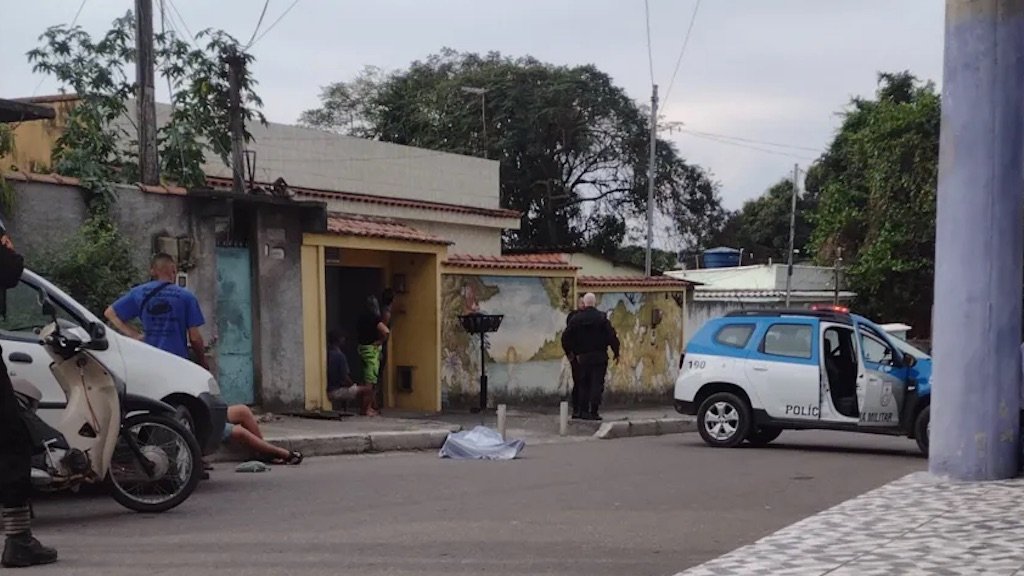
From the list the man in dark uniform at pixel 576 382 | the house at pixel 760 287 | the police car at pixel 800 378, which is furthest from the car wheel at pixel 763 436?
the house at pixel 760 287

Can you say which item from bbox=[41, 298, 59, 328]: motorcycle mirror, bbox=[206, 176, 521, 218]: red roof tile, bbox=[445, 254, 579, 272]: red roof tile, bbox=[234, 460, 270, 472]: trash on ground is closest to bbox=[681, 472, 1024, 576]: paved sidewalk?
bbox=[41, 298, 59, 328]: motorcycle mirror

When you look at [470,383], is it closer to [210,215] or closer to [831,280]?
[210,215]

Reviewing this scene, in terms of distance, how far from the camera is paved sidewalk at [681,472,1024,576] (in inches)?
239

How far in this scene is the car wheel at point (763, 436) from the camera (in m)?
14.9

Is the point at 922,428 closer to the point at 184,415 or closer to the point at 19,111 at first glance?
the point at 184,415

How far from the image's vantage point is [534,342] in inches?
822

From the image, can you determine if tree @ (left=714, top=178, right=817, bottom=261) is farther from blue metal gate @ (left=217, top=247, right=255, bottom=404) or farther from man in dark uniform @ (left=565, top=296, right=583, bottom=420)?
blue metal gate @ (left=217, top=247, right=255, bottom=404)

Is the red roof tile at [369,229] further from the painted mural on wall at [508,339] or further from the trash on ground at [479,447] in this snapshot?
the trash on ground at [479,447]

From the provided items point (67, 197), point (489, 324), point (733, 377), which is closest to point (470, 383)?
point (489, 324)

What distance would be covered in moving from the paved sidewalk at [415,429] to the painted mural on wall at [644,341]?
3183 mm

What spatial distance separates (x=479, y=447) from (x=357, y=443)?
138 cm

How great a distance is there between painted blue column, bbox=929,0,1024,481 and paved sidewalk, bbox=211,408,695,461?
21.1 ft

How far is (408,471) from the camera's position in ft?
35.9

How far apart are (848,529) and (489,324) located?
11912 millimetres
